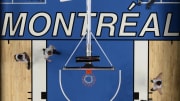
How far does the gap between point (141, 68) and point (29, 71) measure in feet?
1.62

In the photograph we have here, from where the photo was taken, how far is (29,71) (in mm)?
1505

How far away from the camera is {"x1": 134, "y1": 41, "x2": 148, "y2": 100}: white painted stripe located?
1477 millimetres

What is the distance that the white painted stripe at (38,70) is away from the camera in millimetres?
1503

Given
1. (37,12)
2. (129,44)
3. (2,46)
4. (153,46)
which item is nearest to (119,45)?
(129,44)

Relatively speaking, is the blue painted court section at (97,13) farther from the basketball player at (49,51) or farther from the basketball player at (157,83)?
the basketball player at (157,83)

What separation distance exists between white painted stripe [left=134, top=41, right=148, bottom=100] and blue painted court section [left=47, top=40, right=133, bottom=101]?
0.07 feet

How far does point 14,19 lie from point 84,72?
1.28ft

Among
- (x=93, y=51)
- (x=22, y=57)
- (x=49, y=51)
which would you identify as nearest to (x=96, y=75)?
(x=93, y=51)

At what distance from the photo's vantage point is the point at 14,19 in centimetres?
151

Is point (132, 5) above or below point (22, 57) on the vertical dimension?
above

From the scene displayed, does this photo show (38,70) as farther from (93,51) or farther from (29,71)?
(93,51)

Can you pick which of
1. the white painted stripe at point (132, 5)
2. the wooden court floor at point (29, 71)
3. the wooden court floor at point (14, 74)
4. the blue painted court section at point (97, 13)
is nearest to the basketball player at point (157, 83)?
the wooden court floor at point (29, 71)

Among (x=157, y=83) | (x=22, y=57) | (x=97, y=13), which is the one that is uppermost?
(x=97, y=13)

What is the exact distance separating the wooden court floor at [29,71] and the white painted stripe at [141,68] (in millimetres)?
21
